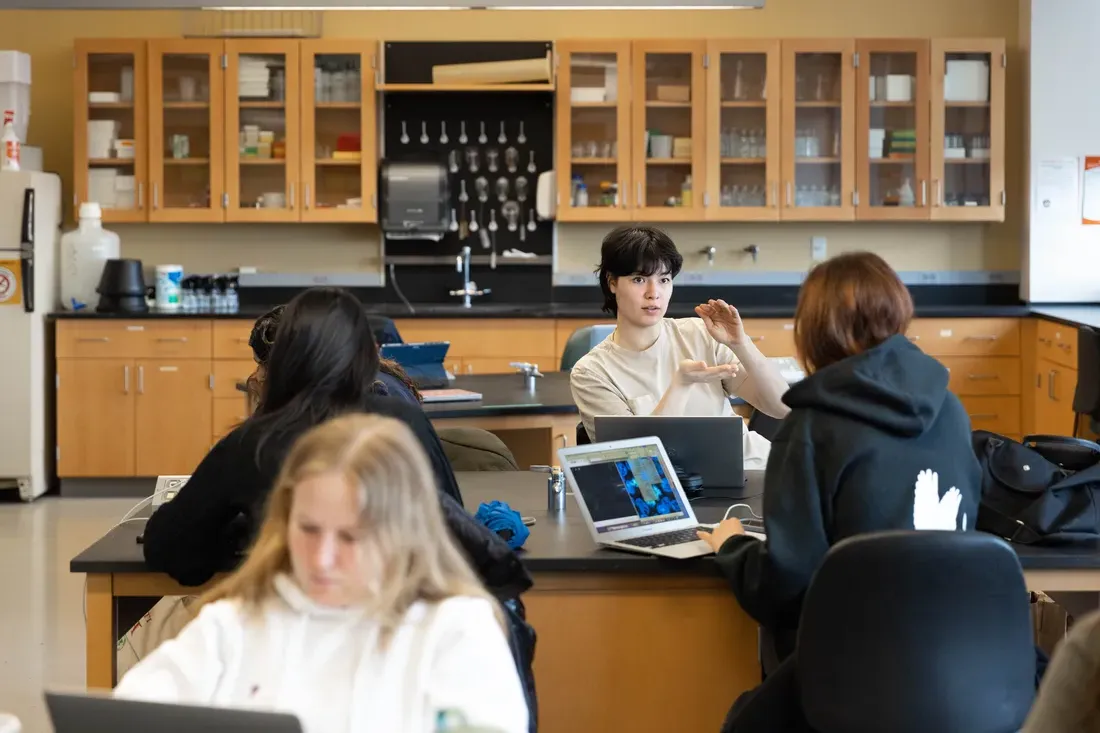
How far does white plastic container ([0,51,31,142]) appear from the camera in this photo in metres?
7.02

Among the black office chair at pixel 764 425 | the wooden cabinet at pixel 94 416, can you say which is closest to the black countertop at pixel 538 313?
the wooden cabinet at pixel 94 416

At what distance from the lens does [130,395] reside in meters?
6.93

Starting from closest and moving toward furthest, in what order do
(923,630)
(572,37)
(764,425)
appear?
1. (923,630)
2. (764,425)
3. (572,37)

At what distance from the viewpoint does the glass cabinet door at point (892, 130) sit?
23.6 ft

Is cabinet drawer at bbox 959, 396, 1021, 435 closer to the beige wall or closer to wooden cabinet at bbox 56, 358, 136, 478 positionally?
the beige wall

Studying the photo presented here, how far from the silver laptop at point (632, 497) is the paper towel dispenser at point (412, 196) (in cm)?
465

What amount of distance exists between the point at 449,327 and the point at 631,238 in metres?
3.31

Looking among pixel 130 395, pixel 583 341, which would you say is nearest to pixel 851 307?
Result: pixel 583 341

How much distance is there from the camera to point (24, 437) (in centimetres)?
680

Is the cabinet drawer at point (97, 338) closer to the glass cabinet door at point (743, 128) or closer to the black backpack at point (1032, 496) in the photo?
the glass cabinet door at point (743, 128)

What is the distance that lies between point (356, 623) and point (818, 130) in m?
5.96

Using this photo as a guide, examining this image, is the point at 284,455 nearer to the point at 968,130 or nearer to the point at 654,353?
the point at 654,353

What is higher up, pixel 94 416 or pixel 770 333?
pixel 770 333

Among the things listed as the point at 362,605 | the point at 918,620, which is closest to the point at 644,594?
the point at 918,620
